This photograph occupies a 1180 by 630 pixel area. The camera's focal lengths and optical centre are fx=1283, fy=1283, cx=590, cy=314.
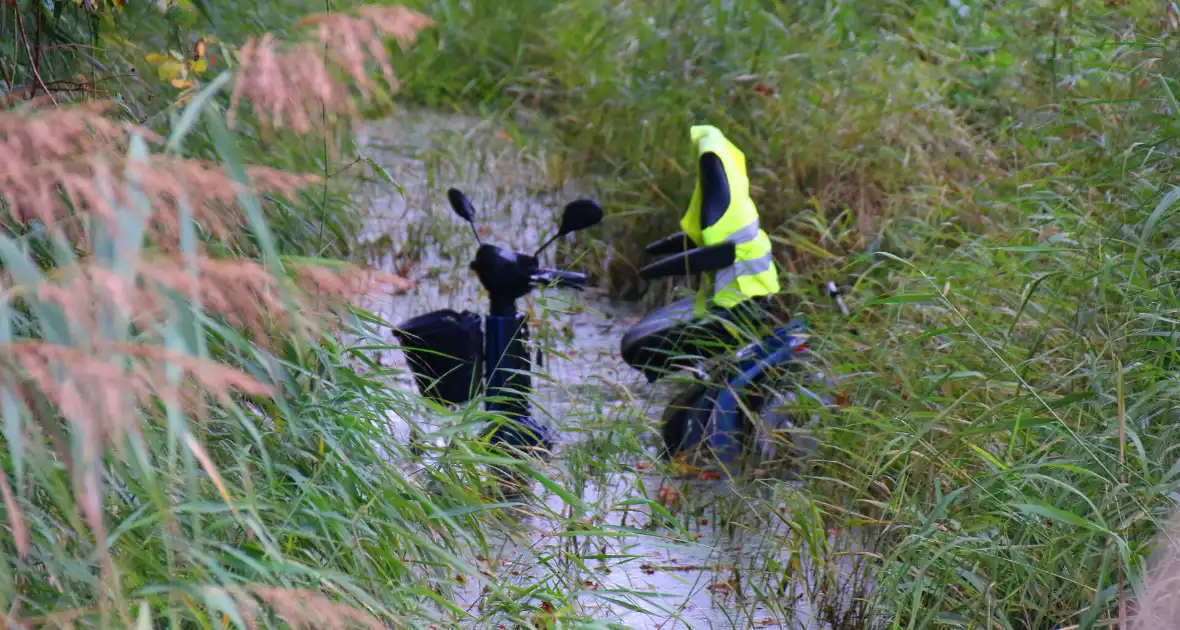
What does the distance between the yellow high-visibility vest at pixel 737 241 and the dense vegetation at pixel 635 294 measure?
0.33 m

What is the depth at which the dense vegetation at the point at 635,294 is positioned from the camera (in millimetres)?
Answer: 1418

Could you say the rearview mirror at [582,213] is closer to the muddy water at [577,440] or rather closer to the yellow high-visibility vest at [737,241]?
the muddy water at [577,440]

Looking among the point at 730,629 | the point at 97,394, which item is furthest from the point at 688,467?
the point at 97,394

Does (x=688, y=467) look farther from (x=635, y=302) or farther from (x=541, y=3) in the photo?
(x=541, y=3)

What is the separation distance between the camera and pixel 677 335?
13.2 ft

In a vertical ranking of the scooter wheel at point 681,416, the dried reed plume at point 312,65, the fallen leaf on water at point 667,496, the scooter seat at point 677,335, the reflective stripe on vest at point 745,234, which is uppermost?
the dried reed plume at point 312,65

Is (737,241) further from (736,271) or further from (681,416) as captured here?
(681,416)

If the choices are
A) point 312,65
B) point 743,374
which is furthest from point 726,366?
point 312,65

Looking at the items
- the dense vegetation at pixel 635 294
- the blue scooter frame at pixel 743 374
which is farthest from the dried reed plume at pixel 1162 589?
the blue scooter frame at pixel 743 374

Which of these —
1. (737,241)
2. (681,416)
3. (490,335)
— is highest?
(737,241)

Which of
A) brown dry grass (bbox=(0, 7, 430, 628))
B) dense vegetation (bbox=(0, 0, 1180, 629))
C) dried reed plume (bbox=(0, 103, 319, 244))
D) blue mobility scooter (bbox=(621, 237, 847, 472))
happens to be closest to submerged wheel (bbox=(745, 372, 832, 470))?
blue mobility scooter (bbox=(621, 237, 847, 472))

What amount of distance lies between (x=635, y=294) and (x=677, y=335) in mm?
2004

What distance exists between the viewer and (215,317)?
216 cm

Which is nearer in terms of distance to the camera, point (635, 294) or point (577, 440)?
point (577, 440)
